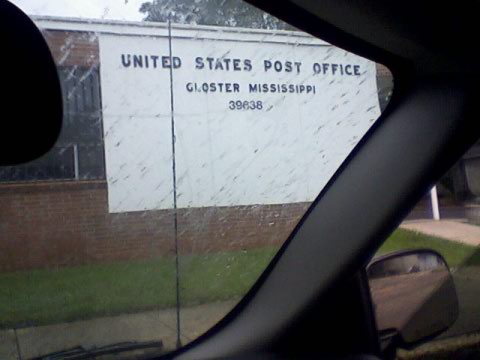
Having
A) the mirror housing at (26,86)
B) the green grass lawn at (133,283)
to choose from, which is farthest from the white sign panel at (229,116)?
the mirror housing at (26,86)

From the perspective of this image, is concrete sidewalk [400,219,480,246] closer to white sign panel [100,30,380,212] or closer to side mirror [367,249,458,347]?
side mirror [367,249,458,347]

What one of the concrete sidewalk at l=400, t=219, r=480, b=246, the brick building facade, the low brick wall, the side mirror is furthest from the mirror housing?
the concrete sidewalk at l=400, t=219, r=480, b=246

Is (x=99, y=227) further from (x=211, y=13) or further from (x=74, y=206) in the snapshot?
(x=211, y=13)

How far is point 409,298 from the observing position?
4.24m

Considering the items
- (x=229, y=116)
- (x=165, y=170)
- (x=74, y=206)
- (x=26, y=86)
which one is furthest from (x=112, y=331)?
(x=26, y=86)

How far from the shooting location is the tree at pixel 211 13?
13.1 ft

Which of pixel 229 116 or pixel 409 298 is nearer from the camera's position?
pixel 409 298

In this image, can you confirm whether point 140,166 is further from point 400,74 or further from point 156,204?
point 400,74

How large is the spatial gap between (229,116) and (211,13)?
0.59 metres

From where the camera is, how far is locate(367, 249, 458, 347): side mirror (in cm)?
422

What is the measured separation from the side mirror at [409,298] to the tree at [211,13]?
4.77 ft

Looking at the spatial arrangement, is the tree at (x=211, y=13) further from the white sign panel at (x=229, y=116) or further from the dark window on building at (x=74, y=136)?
the dark window on building at (x=74, y=136)

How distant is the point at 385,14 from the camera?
373 centimetres

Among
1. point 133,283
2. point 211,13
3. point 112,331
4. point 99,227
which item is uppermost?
point 211,13
